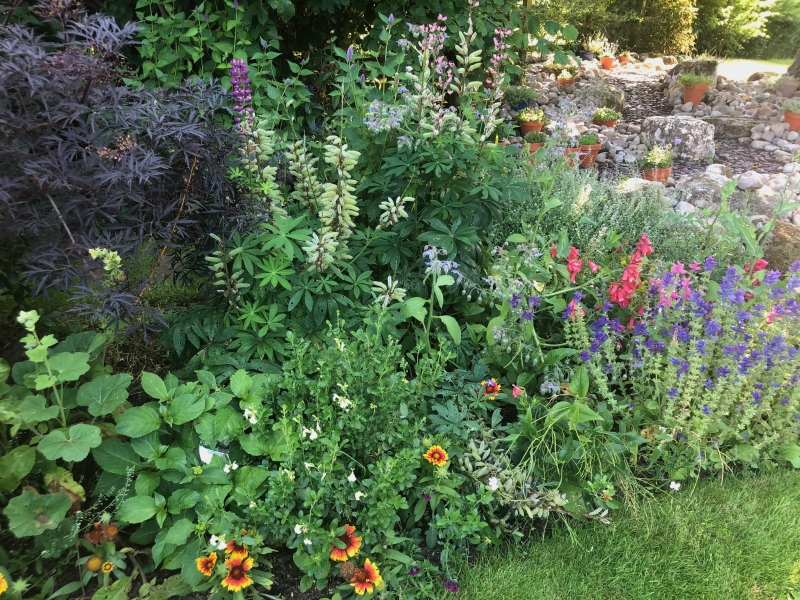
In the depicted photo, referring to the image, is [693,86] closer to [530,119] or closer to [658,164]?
[530,119]

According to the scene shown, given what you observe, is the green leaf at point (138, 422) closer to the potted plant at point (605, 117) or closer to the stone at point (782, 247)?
the stone at point (782, 247)

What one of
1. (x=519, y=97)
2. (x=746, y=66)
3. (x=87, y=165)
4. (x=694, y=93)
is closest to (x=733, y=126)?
(x=694, y=93)

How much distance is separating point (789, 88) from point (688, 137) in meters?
3.14

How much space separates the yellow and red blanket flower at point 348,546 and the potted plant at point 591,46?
417 inches

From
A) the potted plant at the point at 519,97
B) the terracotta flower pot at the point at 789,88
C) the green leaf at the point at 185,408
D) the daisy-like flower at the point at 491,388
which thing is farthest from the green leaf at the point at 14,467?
the terracotta flower pot at the point at 789,88

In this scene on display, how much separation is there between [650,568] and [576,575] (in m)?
0.30

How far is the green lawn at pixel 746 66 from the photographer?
971 centimetres

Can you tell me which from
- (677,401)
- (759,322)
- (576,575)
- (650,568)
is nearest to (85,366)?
(576,575)

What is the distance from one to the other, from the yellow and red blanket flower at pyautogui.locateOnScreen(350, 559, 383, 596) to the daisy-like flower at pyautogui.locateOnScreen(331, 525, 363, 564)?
59 millimetres

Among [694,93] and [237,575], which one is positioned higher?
[694,93]

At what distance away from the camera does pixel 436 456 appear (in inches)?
79.3

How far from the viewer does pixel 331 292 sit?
7.89 feet

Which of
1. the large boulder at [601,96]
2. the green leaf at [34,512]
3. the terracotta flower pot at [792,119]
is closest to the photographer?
the green leaf at [34,512]

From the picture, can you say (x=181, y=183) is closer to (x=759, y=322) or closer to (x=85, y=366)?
(x=85, y=366)
